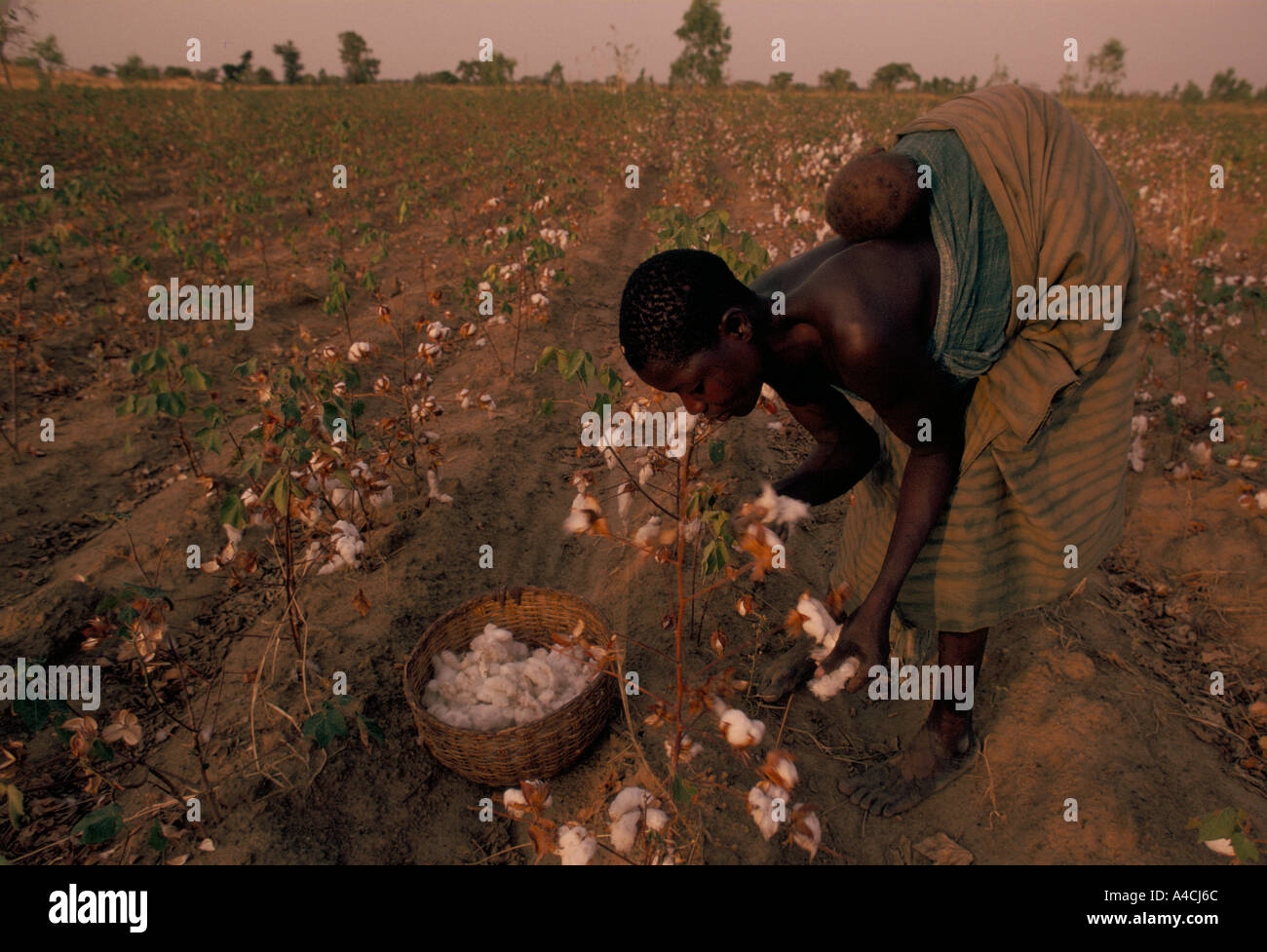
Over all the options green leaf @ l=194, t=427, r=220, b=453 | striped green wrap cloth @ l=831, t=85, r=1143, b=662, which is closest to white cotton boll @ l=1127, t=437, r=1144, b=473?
striped green wrap cloth @ l=831, t=85, r=1143, b=662

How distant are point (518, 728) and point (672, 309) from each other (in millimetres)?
1237

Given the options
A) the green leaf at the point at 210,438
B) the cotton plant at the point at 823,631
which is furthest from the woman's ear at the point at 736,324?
the green leaf at the point at 210,438

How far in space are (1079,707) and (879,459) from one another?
113 cm

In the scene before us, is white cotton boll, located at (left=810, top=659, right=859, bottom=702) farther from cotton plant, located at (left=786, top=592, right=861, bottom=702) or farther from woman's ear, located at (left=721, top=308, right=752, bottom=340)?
woman's ear, located at (left=721, top=308, right=752, bottom=340)

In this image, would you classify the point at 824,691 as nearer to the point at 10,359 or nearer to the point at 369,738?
the point at 369,738

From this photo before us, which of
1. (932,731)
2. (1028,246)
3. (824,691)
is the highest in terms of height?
(1028,246)

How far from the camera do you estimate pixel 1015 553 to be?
183 centimetres

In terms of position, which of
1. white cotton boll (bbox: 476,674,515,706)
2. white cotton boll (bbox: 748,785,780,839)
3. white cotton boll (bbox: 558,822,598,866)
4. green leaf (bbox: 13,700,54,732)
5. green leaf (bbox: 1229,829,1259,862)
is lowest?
white cotton boll (bbox: 476,674,515,706)

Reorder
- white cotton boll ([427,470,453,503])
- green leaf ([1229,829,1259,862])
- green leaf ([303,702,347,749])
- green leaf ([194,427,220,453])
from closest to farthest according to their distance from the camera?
1. green leaf ([1229,829,1259,862])
2. green leaf ([303,702,347,749])
3. green leaf ([194,427,220,453])
4. white cotton boll ([427,470,453,503])

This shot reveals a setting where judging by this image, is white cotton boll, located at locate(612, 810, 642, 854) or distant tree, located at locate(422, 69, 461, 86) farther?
distant tree, located at locate(422, 69, 461, 86)

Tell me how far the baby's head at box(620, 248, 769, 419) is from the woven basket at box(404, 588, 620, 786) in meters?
0.84

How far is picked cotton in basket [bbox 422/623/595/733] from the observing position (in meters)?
2.17

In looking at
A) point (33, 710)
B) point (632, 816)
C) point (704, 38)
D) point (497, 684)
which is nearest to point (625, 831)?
point (632, 816)
